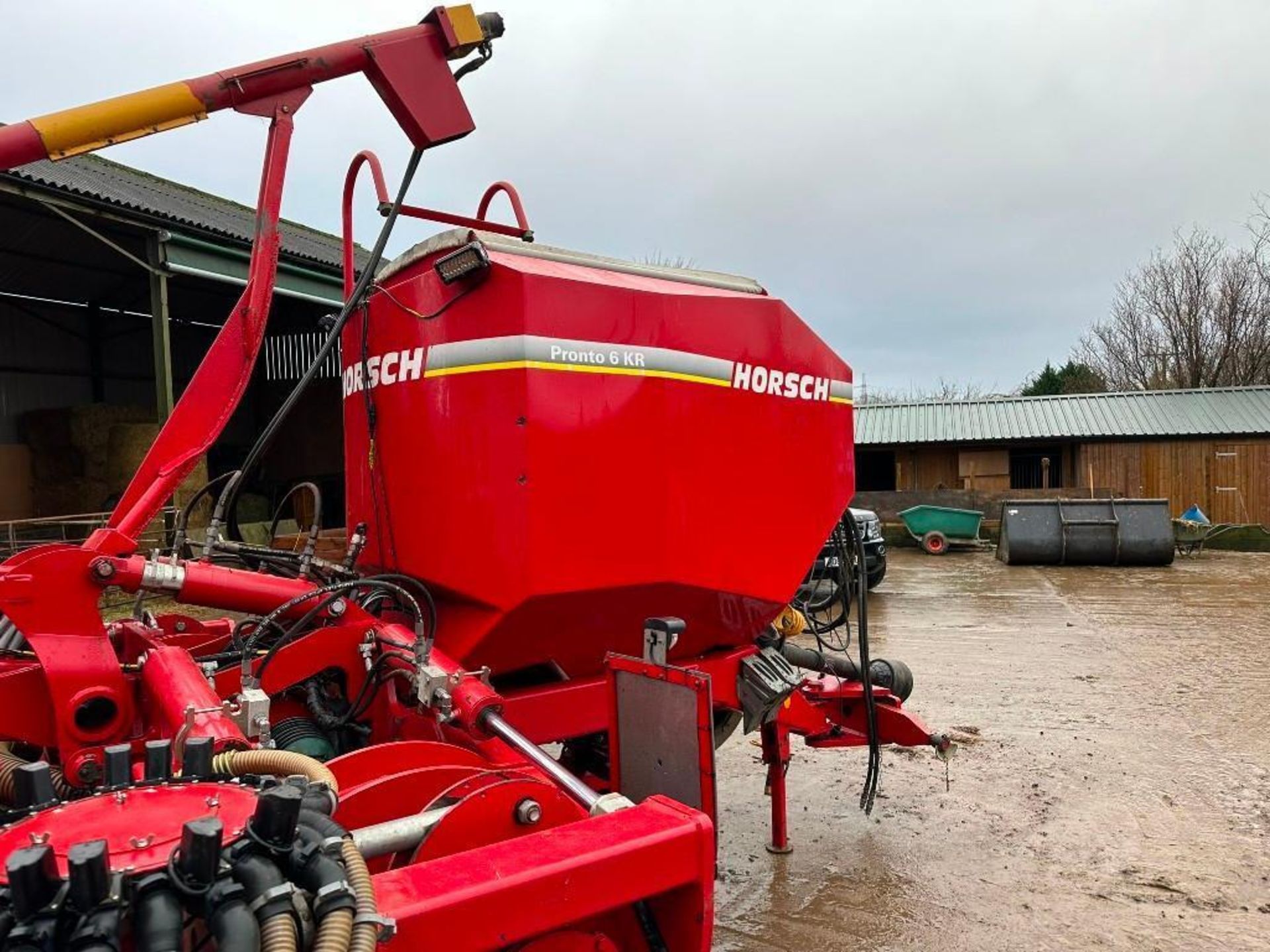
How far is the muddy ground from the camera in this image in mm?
3410

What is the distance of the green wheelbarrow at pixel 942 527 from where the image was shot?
56.7 feet

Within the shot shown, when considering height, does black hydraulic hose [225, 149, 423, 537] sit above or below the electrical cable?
above

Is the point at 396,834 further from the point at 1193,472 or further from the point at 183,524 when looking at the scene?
the point at 1193,472

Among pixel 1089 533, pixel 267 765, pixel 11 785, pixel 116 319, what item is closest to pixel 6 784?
pixel 11 785

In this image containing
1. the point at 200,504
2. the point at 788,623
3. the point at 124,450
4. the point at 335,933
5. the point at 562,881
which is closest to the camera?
the point at 335,933

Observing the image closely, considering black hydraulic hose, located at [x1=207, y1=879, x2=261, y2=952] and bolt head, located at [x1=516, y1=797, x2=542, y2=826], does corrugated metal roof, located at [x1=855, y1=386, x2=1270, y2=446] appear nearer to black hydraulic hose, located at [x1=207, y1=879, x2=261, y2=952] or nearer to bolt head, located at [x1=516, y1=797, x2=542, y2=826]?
bolt head, located at [x1=516, y1=797, x2=542, y2=826]

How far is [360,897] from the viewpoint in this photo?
1.20 m

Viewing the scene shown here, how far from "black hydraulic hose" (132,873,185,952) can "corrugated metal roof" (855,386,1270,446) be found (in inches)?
861

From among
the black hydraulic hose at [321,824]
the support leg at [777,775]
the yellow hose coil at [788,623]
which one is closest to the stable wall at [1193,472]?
the support leg at [777,775]

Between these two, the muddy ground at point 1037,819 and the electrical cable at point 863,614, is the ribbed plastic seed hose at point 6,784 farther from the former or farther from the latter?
the electrical cable at point 863,614

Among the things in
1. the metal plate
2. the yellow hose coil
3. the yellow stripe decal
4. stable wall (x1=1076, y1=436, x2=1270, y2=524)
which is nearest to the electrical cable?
the yellow hose coil

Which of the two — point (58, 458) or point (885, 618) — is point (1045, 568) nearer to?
point (885, 618)

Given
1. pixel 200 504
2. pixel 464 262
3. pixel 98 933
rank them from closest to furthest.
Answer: pixel 98 933 → pixel 464 262 → pixel 200 504

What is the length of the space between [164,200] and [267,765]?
13.9 meters
